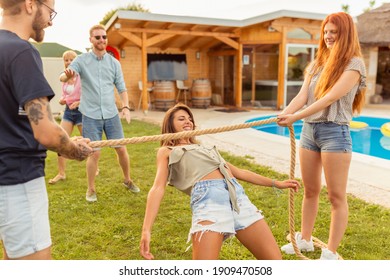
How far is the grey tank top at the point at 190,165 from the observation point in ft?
7.27

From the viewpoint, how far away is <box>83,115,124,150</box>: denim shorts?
4.01 meters

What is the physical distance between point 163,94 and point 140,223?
9.51 m

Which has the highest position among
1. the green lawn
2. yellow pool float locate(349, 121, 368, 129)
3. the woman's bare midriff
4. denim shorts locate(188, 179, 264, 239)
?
the woman's bare midriff

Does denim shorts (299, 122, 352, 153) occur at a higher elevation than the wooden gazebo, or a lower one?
lower

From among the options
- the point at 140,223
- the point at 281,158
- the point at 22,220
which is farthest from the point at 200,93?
A: the point at 22,220

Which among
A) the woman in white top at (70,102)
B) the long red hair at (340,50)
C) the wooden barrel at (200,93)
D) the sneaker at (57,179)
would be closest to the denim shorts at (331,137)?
the long red hair at (340,50)

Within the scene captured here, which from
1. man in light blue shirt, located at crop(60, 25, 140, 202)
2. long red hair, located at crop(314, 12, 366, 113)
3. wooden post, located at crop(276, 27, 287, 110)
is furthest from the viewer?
wooden post, located at crop(276, 27, 287, 110)

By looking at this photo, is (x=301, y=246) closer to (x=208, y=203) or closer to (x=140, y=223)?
(x=208, y=203)

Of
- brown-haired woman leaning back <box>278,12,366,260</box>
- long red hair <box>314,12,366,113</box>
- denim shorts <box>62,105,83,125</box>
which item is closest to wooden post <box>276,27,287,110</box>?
denim shorts <box>62,105,83,125</box>

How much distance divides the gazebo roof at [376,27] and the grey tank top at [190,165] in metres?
14.2

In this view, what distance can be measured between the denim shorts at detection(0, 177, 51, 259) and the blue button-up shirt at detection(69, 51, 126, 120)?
2.45 meters

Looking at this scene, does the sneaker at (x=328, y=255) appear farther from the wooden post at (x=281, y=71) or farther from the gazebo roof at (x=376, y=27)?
the gazebo roof at (x=376, y=27)

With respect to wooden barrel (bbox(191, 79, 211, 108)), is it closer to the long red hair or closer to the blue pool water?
the blue pool water

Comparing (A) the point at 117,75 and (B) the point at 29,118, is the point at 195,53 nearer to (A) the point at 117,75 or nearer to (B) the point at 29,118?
(A) the point at 117,75
